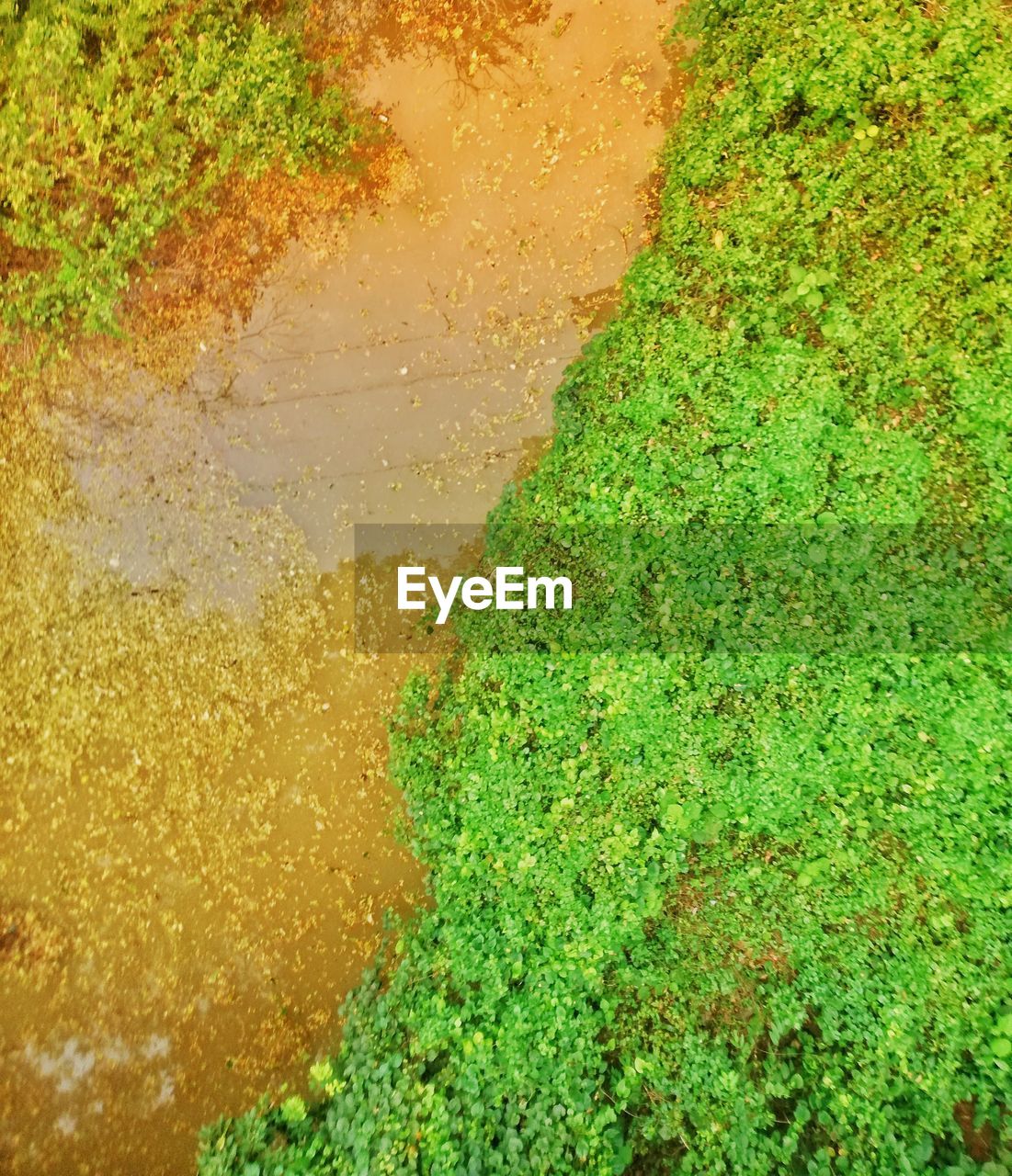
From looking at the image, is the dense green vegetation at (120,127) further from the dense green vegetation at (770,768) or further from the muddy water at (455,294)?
the dense green vegetation at (770,768)

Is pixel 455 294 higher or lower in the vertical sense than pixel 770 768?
higher

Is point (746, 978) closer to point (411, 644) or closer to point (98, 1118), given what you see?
point (411, 644)

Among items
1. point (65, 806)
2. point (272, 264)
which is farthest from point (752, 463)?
point (65, 806)

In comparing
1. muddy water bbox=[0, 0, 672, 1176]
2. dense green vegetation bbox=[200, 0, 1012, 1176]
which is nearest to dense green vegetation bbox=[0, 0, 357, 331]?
muddy water bbox=[0, 0, 672, 1176]

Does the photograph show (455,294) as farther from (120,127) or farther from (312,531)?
(120,127)

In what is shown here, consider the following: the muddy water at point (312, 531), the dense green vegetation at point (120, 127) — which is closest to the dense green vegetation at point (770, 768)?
the muddy water at point (312, 531)

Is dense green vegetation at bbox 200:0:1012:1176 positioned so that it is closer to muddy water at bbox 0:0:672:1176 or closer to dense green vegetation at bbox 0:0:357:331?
muddy water at bbox 0:0:672:1176

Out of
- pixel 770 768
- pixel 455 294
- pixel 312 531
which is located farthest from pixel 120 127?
pixel 770 768
